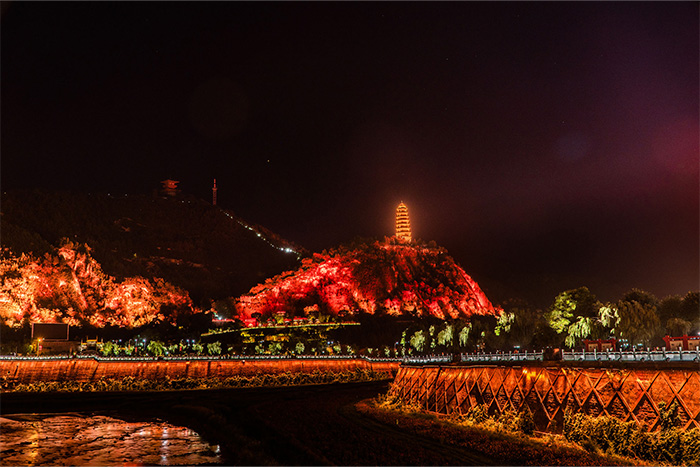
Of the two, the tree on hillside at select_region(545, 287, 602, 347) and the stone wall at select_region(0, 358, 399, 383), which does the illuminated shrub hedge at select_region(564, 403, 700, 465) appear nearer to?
the stone wall at select_region(0, 358, 399, 383)

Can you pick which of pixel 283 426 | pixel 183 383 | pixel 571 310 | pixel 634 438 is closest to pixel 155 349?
pixel 183 383

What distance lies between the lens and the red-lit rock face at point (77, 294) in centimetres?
13938

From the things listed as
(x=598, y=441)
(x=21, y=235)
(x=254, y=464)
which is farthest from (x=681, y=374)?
(x=21, y=235)

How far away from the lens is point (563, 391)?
25.0 metres

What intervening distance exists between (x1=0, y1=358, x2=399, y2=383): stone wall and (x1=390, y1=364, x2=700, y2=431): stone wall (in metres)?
50.6

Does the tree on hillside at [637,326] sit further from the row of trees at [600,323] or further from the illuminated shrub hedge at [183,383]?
the illuminated shrub hedge at [183,383]

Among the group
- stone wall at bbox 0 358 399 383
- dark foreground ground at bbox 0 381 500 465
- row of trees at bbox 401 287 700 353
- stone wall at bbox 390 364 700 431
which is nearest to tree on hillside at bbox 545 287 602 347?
row of trees at bbox 401 287 700 353

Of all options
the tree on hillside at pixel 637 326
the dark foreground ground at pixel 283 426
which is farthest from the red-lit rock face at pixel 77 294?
the tree on hillside at pixel 637 326

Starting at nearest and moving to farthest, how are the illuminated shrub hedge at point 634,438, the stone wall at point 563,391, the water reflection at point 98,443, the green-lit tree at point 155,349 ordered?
Answer: the illuminated shrub hedge at point 634,438 < the stone wall at point 563,391 < the water reflection at point 98,443 < the green-lit tree at point 155,349

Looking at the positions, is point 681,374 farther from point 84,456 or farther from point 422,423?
point 84,456

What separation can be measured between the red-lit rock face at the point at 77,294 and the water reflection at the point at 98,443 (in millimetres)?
108969

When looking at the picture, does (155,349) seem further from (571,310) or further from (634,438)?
(634,438)

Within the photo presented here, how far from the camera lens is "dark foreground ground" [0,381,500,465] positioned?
76.7 feet

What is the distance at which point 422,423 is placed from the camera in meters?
30.2
